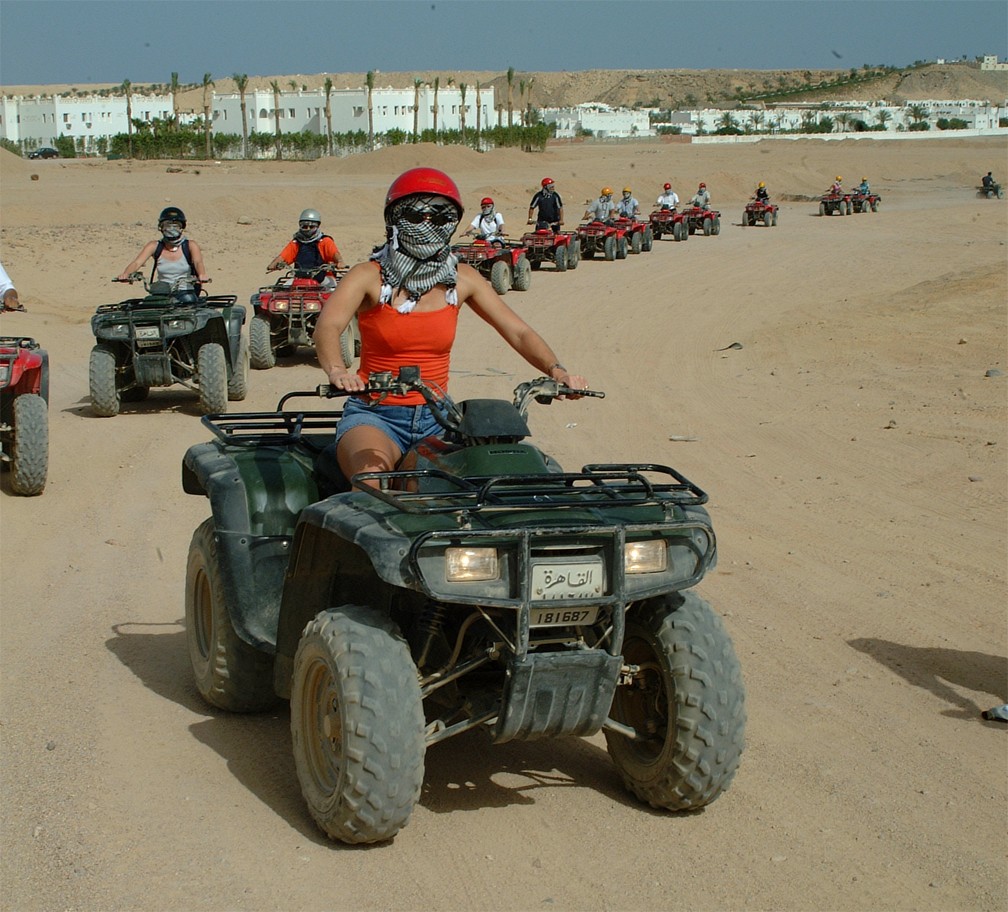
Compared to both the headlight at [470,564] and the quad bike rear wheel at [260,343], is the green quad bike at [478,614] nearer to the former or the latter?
the headlight at [470,564]

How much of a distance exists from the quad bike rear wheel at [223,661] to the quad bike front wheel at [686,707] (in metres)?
1.57

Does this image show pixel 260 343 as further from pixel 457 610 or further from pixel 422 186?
pixel 457 610

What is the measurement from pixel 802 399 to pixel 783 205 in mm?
39529

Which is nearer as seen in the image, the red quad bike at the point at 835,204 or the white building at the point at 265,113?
the red quad bike at the point at 835,204

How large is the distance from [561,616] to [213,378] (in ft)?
30.0

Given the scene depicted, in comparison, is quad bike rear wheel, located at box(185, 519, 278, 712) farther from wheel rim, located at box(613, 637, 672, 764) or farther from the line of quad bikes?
wheel rim, located at box(613, 637, 672, 764)

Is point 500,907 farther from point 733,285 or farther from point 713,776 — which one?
point 733,285

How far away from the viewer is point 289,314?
1597 centimetres

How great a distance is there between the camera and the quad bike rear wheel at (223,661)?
208 inches

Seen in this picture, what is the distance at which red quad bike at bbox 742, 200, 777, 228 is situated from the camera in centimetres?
4053

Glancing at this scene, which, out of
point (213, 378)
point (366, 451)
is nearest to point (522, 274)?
point (213, 378)

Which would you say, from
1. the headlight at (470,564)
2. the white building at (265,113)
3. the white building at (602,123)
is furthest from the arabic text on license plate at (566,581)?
the white building at (602,123)

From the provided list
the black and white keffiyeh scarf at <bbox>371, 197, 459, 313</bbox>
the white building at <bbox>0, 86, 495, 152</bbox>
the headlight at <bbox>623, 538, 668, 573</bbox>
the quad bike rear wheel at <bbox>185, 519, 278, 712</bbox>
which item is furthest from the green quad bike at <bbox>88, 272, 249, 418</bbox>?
the white building at <bbox>0, 86, 495, 152</bbox>

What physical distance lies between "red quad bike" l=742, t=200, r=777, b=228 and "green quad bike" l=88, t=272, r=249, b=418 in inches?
1158
